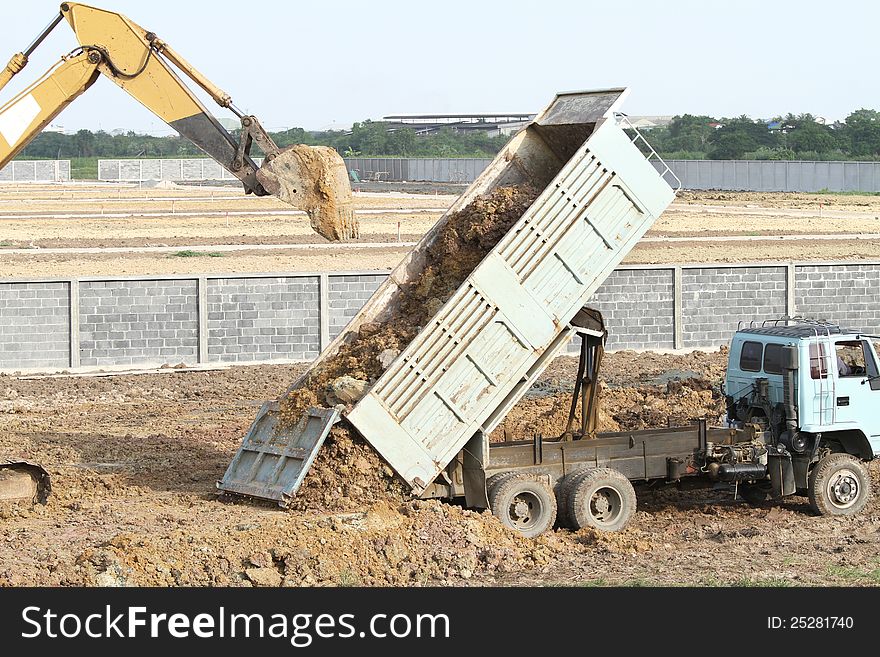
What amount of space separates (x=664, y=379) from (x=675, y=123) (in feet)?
367

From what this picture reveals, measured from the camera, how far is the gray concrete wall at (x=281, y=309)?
76.5 ft

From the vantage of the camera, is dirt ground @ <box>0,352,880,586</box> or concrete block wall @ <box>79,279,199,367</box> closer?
dirt ground @ <box>0,352,880,586</box>

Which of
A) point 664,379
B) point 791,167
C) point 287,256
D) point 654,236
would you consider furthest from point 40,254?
point 791,167

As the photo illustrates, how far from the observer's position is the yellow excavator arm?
13219mm

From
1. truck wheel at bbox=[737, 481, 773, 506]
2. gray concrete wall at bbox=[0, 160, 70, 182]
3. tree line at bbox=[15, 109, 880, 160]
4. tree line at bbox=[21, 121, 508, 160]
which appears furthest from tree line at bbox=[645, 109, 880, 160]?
truck wheel at bbox=[737, 481, 773, 506]

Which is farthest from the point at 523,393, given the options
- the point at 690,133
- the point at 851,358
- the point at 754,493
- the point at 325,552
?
the point at 690,133

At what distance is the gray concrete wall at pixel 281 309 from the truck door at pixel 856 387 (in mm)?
10624

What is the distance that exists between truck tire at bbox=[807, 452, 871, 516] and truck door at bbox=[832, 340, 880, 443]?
404 millimetres

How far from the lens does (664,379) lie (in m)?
22.6

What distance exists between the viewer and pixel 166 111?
44.9 ft

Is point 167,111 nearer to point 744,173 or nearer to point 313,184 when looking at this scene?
point 313,184

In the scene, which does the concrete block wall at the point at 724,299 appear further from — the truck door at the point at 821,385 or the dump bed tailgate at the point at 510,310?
the dump bed tailgate at the point at 510,310

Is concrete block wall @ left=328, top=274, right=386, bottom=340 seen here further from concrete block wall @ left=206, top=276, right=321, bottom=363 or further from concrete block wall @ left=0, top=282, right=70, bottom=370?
concrete block wall @ left=0, top=282, right=70, bottom=370

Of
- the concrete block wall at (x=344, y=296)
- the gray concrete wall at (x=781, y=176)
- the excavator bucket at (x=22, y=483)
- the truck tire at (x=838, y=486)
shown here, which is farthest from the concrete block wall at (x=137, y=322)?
the gray concrete wall at (x=781, y=176)
